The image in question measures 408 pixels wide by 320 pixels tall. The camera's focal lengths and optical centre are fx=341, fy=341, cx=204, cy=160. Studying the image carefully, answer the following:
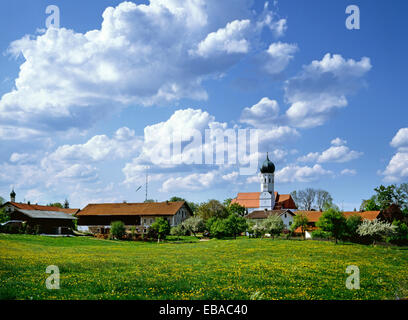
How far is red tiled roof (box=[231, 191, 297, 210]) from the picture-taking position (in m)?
131

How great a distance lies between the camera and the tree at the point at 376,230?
4972cm

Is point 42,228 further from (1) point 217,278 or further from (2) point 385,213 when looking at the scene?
(2) point 385,213

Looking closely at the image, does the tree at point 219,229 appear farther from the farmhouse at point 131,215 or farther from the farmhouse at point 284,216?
the farmhouse at point 284,216

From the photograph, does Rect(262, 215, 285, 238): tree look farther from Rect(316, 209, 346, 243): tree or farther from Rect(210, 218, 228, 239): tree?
Rect(316, 209, 346, 243): tree

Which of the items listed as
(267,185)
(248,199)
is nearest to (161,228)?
(267,185)

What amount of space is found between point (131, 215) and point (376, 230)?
5843 centimetres

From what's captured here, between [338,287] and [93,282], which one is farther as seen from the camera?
[338,287]

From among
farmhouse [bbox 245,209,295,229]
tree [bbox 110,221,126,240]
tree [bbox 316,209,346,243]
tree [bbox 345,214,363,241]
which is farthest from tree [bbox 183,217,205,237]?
tree [bbox 345,214,363,241]

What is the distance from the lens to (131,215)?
88125 mm

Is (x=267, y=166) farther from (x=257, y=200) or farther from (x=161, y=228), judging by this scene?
(x=161, y=228)

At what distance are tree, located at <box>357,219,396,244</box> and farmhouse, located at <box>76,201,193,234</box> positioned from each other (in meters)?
46.7

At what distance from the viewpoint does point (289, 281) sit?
17094 mm
